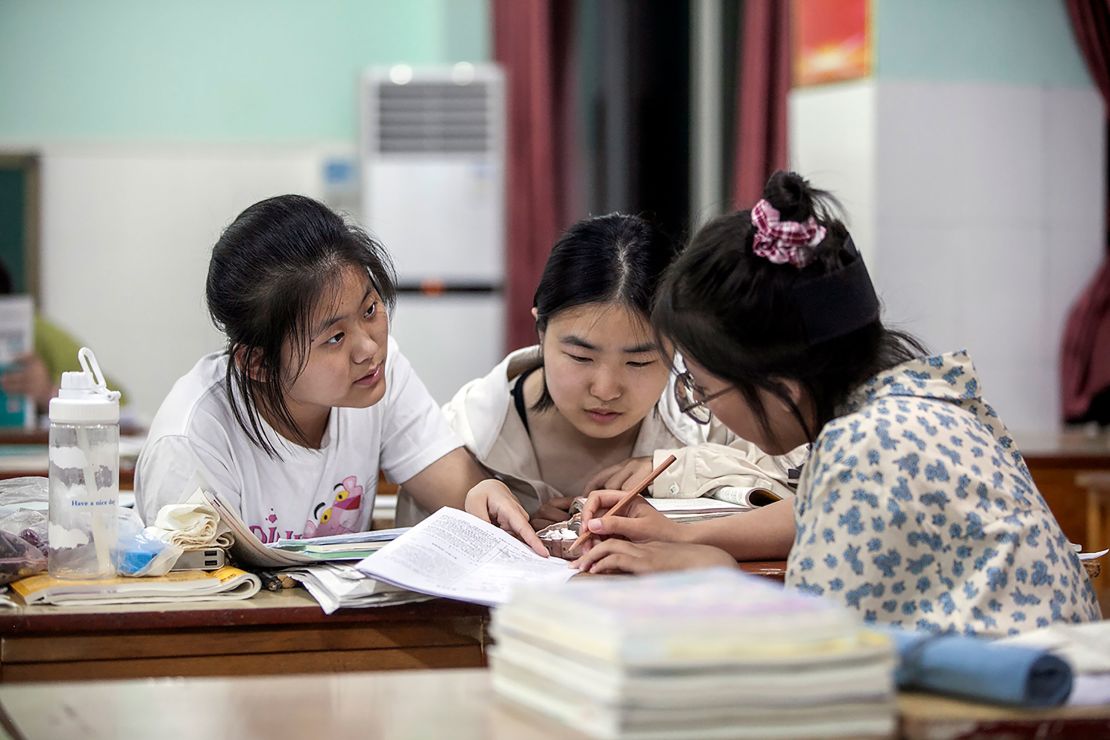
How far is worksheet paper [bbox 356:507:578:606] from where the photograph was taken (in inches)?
59.6

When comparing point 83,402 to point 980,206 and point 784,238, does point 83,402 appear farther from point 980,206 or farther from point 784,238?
point 980,206

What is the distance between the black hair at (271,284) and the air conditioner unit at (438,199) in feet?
11.9

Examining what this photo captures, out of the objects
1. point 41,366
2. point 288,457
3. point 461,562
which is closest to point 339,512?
point 288,457

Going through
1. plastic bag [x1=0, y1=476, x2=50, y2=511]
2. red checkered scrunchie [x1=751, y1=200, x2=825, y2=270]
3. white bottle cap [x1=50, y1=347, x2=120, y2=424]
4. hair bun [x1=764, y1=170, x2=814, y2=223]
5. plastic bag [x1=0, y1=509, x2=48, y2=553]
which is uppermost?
hair bun [x1=764, y1=170, x2=814, y2=223]

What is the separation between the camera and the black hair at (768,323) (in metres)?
1.43

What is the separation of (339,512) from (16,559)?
574 millimetres

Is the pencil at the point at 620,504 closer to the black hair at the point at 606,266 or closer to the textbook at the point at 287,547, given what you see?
the textbook at the point at 287,547

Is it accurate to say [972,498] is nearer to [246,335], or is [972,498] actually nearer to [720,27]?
[246,335]

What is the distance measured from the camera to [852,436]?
1.32 m

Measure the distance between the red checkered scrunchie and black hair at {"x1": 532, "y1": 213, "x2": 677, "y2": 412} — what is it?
0.56m

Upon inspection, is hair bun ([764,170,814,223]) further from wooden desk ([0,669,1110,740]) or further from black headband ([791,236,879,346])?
wooden desk ([0,669,1110,740])

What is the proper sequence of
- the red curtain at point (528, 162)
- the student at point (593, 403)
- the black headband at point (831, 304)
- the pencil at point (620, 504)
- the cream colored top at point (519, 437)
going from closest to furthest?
the black headband at point (831, 304) → the pencil at point (620, 504) → the student at point (593, 403) → the cream colored top at point (519, 437) → the red curtain at point (528, 162)

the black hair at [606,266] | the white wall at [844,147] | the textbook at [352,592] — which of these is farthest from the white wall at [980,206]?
the textbook at [352,592]

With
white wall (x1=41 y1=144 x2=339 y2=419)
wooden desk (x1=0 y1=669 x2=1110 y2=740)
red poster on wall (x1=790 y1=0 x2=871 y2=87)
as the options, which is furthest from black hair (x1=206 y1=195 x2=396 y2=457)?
white wall (x1=41 y1=144 x2=339 y2=419)
